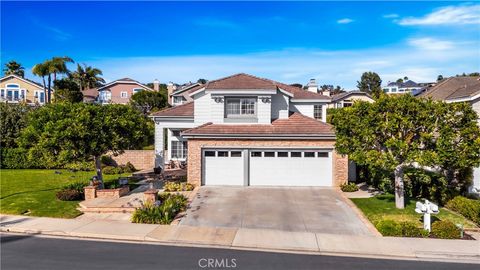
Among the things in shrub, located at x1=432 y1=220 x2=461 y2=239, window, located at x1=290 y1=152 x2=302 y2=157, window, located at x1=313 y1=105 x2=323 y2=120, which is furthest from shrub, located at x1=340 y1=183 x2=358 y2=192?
window, located at x1=313 y1=105 x2=323 y2=120

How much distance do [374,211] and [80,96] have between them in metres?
44.5

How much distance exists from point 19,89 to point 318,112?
147 ft

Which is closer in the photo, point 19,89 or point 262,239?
point 262,239

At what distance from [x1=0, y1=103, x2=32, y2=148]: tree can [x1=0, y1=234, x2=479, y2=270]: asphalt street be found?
19.9 metres

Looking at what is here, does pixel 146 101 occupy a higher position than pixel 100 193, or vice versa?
pixel 146 101

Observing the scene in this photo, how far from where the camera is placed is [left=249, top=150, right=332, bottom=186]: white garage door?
21.7 meters

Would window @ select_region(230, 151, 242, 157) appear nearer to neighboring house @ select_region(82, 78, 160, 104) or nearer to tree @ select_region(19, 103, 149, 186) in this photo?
tree @ select_region(19, 103, 149, 186)

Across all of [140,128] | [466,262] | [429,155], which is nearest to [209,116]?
[140,128]

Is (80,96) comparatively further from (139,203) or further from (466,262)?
(466,262)

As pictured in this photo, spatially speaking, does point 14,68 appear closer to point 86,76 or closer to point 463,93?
point 86,76

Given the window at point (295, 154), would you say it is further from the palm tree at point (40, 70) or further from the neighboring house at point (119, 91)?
the neighboring house at point (119, 91)

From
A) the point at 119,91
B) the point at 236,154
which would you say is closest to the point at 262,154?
the point at 236,154

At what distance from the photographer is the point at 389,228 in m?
13.8

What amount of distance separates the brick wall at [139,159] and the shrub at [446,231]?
2147 centimetres
